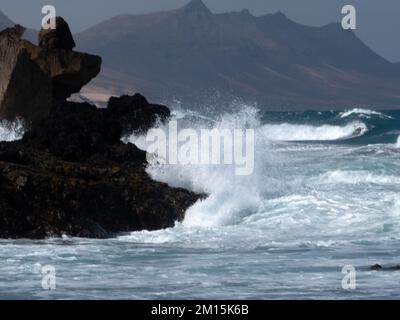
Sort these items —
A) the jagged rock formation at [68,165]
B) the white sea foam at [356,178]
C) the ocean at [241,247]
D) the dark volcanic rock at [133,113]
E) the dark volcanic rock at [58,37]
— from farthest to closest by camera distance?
the white sea foam at [356,178] < the dark volcanic rock at [58,37] < the dark volcanic rock at [133,113] < the jagged rock formation at [68,165] < the ocean at [241,247]

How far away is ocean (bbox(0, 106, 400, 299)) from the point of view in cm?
1289

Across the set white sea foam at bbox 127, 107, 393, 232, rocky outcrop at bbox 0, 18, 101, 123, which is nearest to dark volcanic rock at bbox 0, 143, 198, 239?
white sea foam at bbox 127, 107, 393, 232

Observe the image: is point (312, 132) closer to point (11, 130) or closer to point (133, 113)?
point (133, 113)

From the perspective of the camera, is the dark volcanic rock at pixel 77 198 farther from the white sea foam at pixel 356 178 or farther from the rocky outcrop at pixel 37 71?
the white sea foam at pixel 356 178

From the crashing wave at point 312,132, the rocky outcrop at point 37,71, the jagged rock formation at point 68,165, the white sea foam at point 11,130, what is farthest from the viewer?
the crashing wave at point 312,132

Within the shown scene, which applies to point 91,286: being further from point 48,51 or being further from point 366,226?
point 48,51

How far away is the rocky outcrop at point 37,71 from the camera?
23.3 metres

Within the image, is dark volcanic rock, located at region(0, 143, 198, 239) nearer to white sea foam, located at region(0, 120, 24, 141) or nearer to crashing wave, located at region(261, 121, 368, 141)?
white sea foam, located at region(0, 120, 24, 141)

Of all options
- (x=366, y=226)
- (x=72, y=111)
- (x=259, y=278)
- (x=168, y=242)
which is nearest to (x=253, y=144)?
(x=72, y=111)

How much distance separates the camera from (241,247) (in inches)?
640

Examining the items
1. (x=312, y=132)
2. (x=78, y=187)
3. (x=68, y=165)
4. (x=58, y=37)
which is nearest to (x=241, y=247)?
(x=78, y=187)

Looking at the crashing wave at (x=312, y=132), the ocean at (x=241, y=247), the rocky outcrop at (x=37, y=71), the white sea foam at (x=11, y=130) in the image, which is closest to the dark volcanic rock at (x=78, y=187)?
the ocean at (x=241, y=247)
